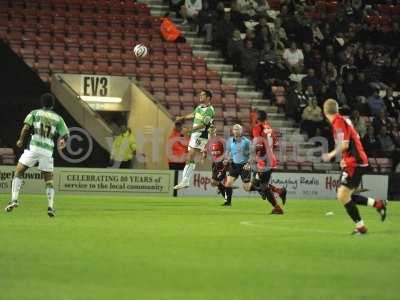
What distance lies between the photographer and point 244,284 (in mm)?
8797

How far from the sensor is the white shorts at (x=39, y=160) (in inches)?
684

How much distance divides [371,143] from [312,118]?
2.11 meters

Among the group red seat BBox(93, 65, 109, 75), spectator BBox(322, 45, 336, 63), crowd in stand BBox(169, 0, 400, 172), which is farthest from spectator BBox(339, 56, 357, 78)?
red seat BBox(93, 65, 109, 75)

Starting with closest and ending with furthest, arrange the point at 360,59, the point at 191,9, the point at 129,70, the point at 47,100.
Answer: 1. the point at 47,100
2. the point at 129,70
3. the point at 191,9
4. the point at 360,59

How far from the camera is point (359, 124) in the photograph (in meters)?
30.0

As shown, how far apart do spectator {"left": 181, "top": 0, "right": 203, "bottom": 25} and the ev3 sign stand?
16.8 feet

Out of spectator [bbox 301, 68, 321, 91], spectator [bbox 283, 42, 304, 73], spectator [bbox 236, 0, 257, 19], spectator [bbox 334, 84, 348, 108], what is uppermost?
spectator [bbox 236, 0, 257, 19]

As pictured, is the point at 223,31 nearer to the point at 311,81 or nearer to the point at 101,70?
the point at 311,81

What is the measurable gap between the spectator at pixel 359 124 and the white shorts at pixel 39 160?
47.0 feet

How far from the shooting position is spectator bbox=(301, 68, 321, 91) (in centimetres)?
3080

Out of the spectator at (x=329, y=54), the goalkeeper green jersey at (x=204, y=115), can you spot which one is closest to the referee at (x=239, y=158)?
the goalkeeper green jersey at (x=204, y=115)

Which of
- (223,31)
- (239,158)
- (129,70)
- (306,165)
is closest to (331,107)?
(239,158)

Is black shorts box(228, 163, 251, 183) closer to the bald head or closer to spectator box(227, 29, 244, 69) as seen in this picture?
the bald head

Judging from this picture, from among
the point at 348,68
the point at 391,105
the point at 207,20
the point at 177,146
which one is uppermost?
the point at 207,20
